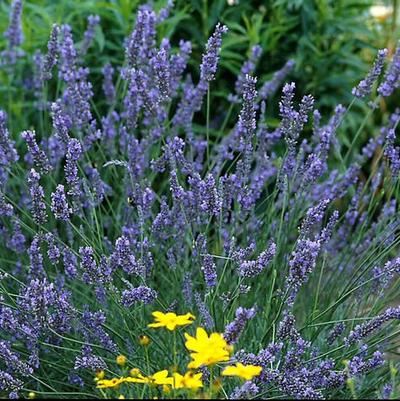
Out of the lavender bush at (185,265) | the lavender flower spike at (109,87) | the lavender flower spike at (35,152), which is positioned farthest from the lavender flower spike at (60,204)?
the lavender flower spike at (109,87)

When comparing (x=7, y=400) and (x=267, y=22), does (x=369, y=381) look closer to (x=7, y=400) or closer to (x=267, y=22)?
(x=7, y=400)

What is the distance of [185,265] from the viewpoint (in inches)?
123

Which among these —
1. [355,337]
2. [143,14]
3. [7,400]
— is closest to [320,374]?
[355,337]

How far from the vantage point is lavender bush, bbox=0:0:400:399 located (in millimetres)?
2611

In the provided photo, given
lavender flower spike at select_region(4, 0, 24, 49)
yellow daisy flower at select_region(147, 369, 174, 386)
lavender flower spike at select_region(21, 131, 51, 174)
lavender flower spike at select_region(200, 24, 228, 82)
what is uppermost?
lavender flower spike at select_region(4, 0, 24, 49)

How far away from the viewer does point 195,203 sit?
9.93 feet

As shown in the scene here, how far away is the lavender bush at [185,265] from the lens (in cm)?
261

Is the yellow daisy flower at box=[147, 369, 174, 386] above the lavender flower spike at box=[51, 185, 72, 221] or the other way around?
the other way around

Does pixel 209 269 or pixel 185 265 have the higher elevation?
pixel 185 265

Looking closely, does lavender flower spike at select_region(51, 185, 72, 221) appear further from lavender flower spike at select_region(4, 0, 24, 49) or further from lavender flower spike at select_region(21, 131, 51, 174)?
→ lavender flower spike at select_region(4, 0, 24, 49)

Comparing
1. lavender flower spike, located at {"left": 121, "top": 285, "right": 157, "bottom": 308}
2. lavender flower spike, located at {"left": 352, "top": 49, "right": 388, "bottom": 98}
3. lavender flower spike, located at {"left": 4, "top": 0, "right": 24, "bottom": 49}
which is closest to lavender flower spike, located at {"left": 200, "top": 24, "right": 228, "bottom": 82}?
lavender flower spike, located at {"left": 352, "top": 49, "right": 388, "bottom": 98}

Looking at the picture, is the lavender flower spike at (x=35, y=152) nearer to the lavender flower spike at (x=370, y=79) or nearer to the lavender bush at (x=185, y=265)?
the lavender bush at (x=185, y=265)

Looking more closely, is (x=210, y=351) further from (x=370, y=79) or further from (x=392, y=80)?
(x=392, y=80)

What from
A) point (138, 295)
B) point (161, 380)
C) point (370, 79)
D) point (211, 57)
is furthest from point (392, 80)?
point (161, 380)
